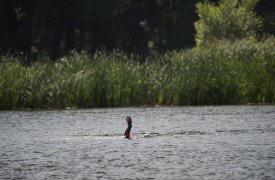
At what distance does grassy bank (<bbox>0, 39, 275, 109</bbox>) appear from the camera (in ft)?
87.5

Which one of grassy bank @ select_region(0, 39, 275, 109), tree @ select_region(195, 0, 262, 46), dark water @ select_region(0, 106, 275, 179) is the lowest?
dark water @ select_region(0, 106, 275, 179)

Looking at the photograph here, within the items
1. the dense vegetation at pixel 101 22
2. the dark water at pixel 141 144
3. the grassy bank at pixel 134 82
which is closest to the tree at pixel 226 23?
the dense vegetation at pixel 101 22

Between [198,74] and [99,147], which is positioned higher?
[198,74]

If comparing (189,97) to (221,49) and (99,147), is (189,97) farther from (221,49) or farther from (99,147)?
(99,147)

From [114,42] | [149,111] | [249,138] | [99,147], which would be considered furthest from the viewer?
[114,42]

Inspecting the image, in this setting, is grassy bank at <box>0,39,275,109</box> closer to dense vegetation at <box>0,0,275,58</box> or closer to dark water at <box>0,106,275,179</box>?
dark water at <box>0,106,275,179</box>

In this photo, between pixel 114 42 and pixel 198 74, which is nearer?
pixel 198 74

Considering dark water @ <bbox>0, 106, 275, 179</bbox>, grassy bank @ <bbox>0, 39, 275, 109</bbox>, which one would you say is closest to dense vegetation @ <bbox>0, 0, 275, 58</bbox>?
grassy bank @ <bbox>0, 39, 275, 109</bbox>

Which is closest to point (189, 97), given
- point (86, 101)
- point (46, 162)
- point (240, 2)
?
point (86, 101)

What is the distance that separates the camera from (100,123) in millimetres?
21375

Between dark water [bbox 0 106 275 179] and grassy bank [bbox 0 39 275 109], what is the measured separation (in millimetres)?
1800

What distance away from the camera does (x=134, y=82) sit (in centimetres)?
2742

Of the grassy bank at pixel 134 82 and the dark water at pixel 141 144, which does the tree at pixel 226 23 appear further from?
the dark water at pixel 141 144

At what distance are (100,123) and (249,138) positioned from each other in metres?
5.45
